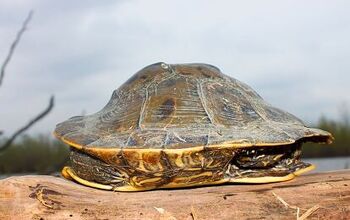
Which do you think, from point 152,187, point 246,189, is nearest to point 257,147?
point 246,189

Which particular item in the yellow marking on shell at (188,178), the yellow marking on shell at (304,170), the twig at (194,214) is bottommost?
the twig at (194,214)

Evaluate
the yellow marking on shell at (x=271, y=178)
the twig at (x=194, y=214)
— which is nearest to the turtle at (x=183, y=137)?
the yellow marking on shell at (x=271, y=178)

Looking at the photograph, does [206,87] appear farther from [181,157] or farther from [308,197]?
[308,197]

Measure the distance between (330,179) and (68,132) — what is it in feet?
4.87

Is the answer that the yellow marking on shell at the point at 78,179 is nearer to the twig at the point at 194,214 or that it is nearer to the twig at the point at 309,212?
the twig at the point at 194,214

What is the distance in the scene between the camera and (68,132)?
320 centimetres

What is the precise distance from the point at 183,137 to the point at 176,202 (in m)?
0.34

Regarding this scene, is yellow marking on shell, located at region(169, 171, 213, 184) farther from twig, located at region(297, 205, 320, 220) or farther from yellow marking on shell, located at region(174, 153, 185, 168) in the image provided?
twig, located at region(297, 205, 320, 220)

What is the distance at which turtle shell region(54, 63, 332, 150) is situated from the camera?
2826 mm

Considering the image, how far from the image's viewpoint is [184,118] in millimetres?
2982

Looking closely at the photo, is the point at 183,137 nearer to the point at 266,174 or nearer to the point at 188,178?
the point at 188,178

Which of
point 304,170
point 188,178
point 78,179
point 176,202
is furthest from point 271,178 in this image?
point 78,179

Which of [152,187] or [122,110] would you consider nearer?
[152,187]

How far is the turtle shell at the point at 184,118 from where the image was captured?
2.83 metres
